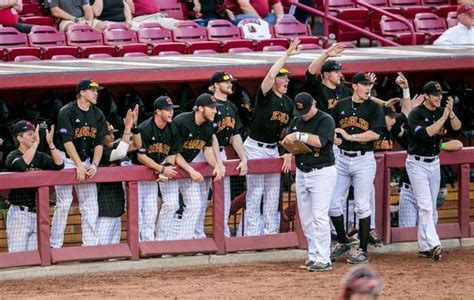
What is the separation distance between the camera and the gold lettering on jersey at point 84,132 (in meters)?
13.6

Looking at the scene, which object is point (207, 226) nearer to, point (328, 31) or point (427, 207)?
point (427, 207)

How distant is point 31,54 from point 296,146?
14.5 ft

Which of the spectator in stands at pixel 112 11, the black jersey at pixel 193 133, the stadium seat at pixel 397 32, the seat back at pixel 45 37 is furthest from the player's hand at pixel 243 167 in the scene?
the stadium seat at pixel 397 32

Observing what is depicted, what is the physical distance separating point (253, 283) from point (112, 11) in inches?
236

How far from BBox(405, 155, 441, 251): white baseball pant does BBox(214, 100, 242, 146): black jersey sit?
1824 millimetres

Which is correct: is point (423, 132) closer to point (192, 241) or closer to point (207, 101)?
point (207, 101)

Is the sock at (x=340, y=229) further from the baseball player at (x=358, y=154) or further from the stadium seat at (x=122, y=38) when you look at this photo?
the stadium seat at (x=122, y=38)

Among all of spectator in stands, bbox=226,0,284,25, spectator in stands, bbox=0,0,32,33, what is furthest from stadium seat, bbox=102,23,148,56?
spectator in stands, bbox=226,0,284,25

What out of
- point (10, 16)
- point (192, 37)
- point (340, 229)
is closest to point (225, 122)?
point (340, 229)

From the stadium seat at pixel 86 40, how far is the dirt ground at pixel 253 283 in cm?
391

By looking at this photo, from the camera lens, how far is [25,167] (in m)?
13.1

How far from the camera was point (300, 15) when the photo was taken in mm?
19656

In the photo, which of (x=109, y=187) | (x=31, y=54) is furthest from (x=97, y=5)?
(x=109, y=187)

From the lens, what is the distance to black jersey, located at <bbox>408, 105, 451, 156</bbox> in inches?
543
